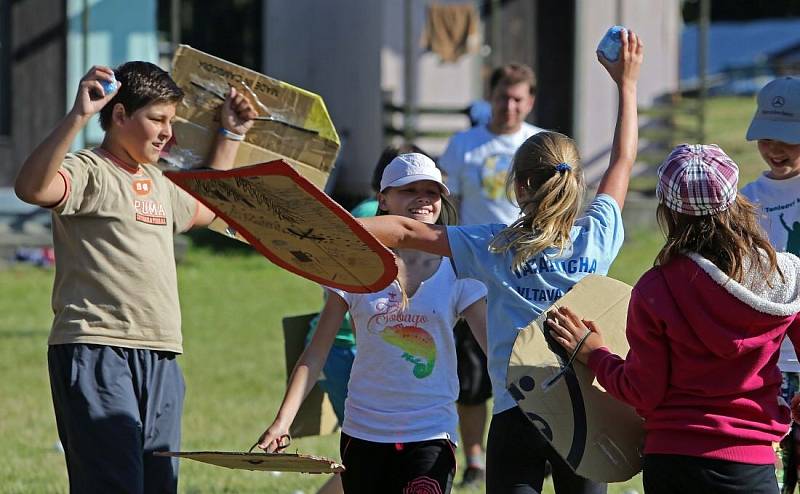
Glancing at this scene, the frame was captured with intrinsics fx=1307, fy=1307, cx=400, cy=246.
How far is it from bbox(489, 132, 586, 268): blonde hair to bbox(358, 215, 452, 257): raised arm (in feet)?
0.52

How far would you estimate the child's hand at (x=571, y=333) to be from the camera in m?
3.70

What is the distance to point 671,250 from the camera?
11.6 ft

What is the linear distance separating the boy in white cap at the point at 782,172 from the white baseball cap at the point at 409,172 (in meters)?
1.22

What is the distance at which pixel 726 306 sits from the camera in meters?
3.46

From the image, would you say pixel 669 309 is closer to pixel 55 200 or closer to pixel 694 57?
pixel 55 200

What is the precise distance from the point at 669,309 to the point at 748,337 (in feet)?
0.75

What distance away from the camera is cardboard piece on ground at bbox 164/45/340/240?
4723mm

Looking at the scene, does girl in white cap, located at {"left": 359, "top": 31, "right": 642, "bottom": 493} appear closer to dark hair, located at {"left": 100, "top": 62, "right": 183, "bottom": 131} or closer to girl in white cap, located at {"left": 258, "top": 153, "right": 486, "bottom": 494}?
girl in white cap, located at {"left": 258, "top": 153, "right": 486, "bottom": 494}

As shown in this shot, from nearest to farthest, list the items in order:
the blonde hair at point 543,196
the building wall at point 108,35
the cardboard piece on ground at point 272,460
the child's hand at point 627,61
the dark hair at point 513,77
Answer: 1. the cardboard piece on ground at point 272,460
2. the blonde hair at point 543,196
3. the child's hand at point 627,61
4. the dark hair at point 513,77
5. the building wall at point 108,35

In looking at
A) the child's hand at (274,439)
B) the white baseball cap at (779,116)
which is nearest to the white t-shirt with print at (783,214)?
the white baseball cap at (779,116)

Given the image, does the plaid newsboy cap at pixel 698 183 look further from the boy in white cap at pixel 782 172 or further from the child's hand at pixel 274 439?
the child's hand at pixel 274 439

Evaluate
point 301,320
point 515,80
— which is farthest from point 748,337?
point 515,80

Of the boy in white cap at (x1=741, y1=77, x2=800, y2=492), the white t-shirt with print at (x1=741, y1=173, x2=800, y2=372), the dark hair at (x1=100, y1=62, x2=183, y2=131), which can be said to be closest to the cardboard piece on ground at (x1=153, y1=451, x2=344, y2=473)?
the dark hair at (x1=100, y1=62, x2=183, y2=131)

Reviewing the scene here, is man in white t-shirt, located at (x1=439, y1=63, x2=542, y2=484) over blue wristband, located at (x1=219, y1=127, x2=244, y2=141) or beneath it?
beneath
